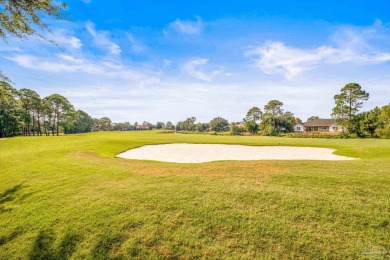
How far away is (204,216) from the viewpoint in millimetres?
4812

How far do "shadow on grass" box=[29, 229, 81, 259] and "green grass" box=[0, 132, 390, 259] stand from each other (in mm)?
22

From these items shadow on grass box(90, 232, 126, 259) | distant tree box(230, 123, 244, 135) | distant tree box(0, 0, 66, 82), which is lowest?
shadow on grass box(90, 232, 126, 259)

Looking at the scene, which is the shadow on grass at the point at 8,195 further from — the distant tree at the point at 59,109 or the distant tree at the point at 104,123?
the distant tree at the point at 104,123

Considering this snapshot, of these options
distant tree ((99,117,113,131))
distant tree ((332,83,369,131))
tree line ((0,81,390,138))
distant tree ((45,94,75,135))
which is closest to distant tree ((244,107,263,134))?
tree line ((0,81,390,138))

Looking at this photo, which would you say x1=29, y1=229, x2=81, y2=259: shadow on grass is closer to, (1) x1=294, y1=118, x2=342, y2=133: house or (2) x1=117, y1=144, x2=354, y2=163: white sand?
(2) x1=117, y1=144, x2=354, y2=163: white sand

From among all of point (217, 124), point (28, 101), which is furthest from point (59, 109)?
point (217, 124)

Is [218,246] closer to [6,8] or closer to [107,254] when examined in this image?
[107,254]

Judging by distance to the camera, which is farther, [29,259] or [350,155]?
[350,155]

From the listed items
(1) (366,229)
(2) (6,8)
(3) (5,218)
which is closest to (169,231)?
(1) (366,229)

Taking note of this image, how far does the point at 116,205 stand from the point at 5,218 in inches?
130

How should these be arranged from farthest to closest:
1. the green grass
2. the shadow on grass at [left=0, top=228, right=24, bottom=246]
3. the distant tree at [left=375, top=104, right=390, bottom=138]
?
1. the distant tree at [left=375, top=104, right=390, bottom=138]
2. the shadow on grass at [left=0, top=228, right=24, bottom=246]
3. the green grass

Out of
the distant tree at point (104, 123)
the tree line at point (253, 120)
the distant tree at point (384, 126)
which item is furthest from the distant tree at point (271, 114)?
the distant tree at point (104, 123)

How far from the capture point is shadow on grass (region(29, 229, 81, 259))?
13.5ft

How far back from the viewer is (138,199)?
227 inches
